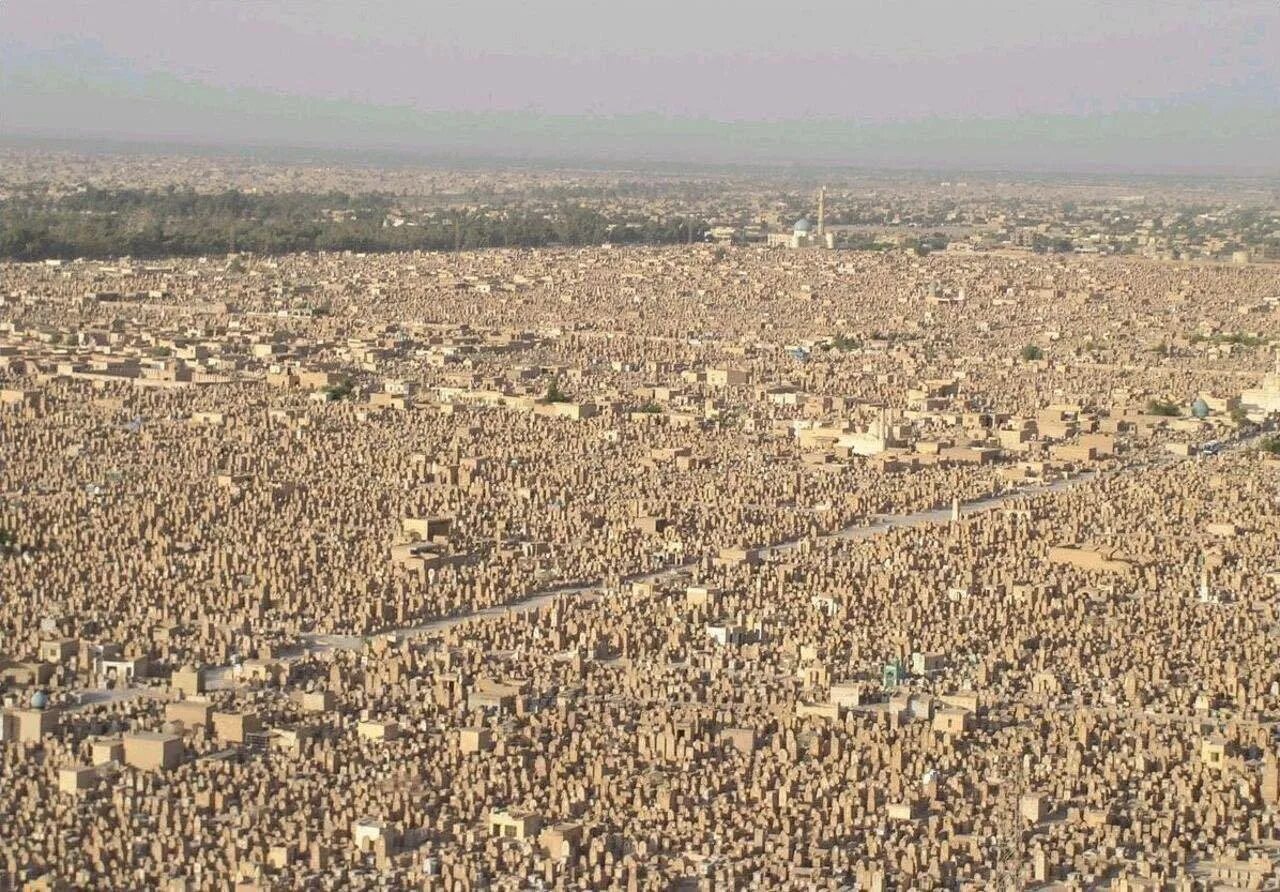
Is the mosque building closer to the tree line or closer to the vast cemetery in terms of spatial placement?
the tree line

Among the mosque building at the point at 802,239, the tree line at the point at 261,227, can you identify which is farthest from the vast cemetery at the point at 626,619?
the mosque building at the point at 802,239

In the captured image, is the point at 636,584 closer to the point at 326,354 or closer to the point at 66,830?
the point at 66,830

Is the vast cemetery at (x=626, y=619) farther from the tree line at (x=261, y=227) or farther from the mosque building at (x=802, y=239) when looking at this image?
the mosque building at (x=802, y=239)

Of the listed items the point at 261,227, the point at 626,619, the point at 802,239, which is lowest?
the point at 802,239

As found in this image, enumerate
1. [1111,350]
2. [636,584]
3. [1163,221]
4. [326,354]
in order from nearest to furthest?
[636,584]
[326,354]
[1111,350]
[1163,221]

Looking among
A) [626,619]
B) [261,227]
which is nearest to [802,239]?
[261,227]

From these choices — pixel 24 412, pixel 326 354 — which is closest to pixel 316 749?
pixel 24 412

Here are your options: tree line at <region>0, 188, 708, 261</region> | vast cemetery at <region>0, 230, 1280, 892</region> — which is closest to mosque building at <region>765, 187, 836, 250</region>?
tree line at <region>0, 188, 708, 261</region>

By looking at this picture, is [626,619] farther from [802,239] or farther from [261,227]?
[802,239]
